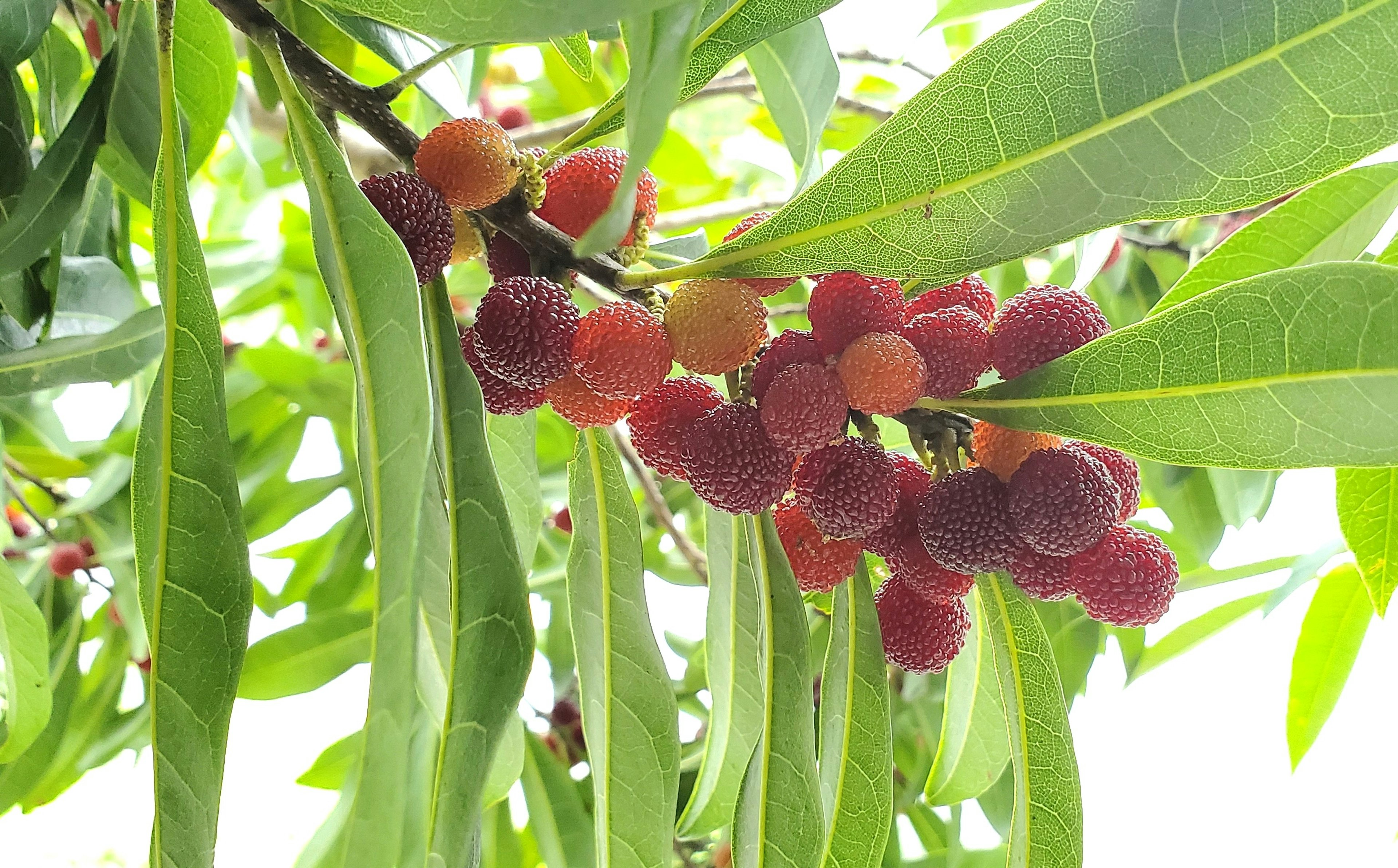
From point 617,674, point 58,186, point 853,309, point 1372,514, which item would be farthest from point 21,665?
point 1372,514

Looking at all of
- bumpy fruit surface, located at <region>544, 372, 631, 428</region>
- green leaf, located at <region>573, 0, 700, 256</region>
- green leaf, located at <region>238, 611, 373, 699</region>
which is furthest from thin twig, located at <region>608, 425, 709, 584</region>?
green leaf, located at <region>573, 0, 700, 256</region>

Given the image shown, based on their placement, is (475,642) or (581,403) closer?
(475,642)

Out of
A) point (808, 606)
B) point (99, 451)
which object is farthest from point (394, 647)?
point (99, 451)

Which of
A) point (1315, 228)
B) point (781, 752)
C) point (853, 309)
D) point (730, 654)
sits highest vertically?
point (1315, 228)

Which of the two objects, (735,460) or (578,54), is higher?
(578,54)

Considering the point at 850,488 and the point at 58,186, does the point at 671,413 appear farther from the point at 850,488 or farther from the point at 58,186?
the point at 58,186

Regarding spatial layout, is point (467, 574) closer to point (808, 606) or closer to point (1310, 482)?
point (808, 606)

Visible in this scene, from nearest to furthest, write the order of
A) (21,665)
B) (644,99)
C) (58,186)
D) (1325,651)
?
(644,99) < (58,186) < (21,665) < (1325,651)

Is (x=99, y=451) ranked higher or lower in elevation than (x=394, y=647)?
higher
